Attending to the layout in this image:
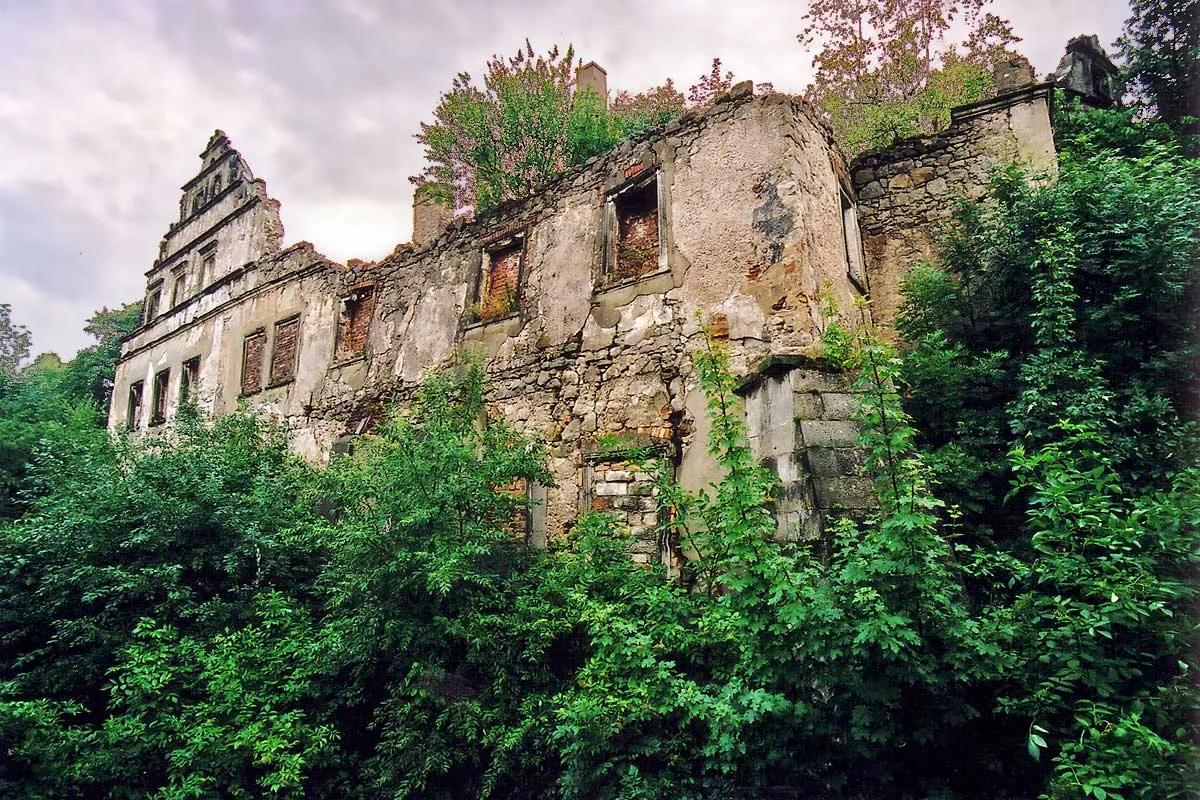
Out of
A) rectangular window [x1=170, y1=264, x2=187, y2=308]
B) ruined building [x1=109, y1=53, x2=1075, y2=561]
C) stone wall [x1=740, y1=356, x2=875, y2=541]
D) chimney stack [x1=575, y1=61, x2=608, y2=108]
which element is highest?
chimney stack [x1=575, y1=61, x2=608, y2=108]

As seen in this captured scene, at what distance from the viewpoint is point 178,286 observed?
711 inches

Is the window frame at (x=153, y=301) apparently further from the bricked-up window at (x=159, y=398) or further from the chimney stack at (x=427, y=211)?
the chimney stack at (x=427, y=211)

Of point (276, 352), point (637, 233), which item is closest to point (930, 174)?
point (637, 233)

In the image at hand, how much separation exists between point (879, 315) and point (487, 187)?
8982 millimetres

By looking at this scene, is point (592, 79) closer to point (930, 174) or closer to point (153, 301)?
point (930, 174)

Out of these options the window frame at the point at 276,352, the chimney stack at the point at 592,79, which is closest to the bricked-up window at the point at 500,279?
the window frame at the point at 276,352

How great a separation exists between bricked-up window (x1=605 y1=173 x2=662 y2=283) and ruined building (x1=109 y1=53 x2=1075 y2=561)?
0.09ft

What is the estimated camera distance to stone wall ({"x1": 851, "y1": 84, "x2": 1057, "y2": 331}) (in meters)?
8.41

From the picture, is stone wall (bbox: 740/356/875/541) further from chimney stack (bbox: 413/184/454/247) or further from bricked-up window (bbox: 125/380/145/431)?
bricked-up window (bbox: 125/380/145/431)

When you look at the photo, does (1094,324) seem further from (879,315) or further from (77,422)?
(77,422)

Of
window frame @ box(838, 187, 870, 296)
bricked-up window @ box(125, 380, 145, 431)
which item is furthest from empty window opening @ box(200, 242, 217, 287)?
window frame @ box(838, 187, 870, 296)

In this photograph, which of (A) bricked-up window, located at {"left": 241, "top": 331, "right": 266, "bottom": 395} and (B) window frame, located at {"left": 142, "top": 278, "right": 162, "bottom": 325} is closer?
(A) bricked-up window, located at {"left": 241, "top": 331, "right": 266, "bottom": 395}

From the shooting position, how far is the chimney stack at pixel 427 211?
14391 mm

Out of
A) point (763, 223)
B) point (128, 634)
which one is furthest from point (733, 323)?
point (128, 634)
